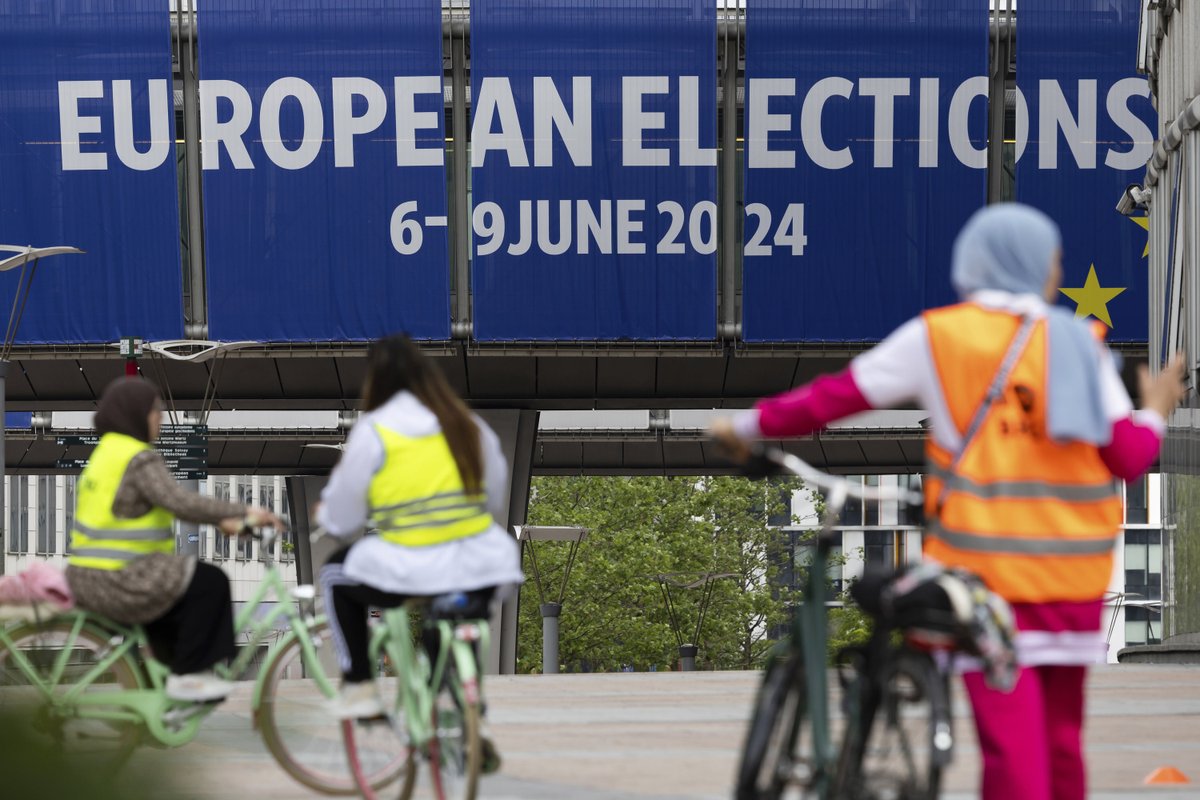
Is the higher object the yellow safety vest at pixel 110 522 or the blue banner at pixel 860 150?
the blue banner at pixel 860 150

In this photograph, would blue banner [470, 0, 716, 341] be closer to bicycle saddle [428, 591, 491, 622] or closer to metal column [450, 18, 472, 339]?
metal column [450, 18, 472, 339]

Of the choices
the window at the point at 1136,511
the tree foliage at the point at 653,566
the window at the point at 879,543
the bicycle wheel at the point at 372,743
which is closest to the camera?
the bicycle wheel at the point at 372,743

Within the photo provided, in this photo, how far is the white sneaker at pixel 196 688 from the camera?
6.97m

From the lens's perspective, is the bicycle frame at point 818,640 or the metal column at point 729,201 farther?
the metal column at point 729,201

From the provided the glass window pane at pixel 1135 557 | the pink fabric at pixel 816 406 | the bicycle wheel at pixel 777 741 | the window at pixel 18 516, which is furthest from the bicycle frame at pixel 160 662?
the glass window pane at pixel 1135 557

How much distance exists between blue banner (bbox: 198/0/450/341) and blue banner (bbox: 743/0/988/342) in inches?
247

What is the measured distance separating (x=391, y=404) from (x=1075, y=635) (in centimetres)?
253

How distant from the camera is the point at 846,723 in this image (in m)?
4.48

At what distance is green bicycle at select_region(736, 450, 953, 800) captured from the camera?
430 centimetres

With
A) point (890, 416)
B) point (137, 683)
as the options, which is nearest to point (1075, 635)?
point (137, 683)

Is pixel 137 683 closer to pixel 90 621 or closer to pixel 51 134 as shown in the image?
pixel 90 621

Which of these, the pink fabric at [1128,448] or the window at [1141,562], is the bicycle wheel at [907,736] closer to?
the pink fabric at [1128,448]

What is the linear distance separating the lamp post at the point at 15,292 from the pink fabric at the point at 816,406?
83.7 feet

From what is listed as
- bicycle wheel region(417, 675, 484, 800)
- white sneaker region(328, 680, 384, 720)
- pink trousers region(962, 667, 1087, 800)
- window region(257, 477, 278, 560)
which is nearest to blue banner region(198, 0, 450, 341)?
white sneaker region(328, 680, 384, 720)
